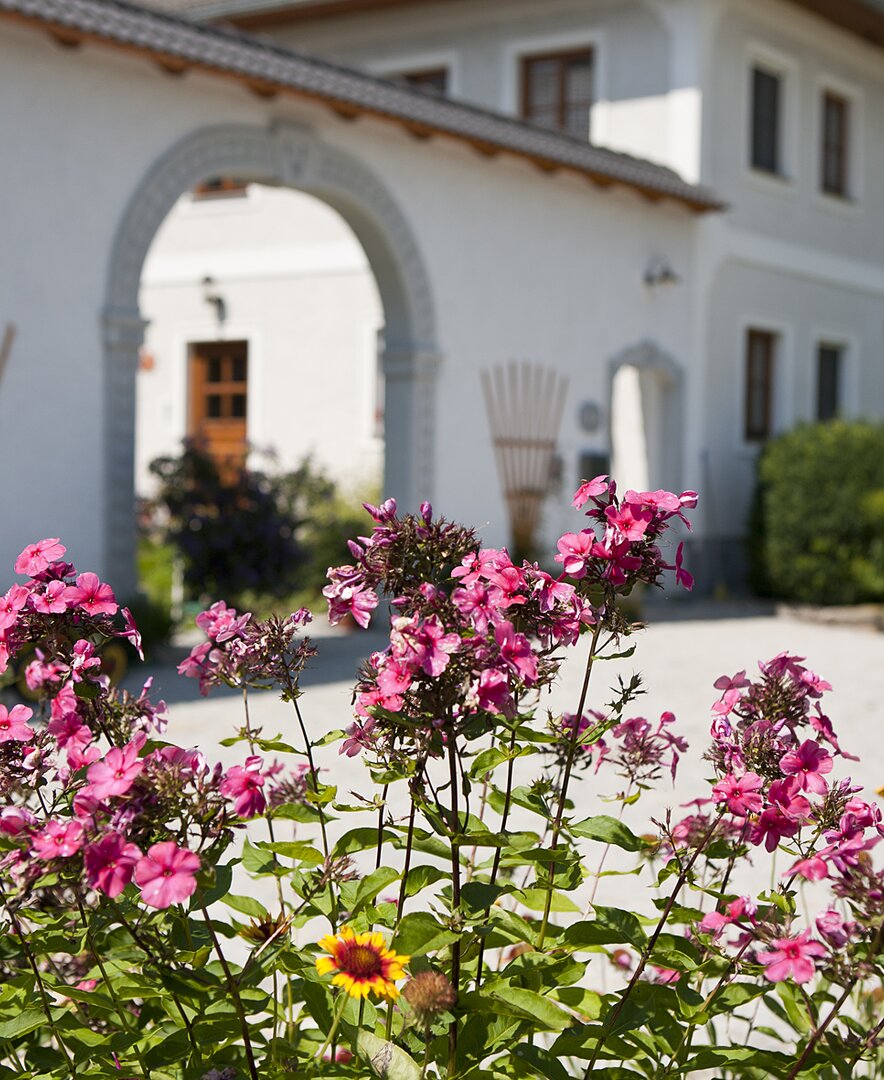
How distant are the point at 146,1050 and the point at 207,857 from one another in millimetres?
460

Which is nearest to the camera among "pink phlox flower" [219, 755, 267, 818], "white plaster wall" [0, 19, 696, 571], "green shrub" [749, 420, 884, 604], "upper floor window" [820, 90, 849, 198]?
"pink phlox flower" [219, 755, 267, 818]

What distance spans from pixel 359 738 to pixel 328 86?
9.02 metres

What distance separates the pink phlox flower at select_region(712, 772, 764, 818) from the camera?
184 centimetres

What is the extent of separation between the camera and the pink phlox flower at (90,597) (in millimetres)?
1931

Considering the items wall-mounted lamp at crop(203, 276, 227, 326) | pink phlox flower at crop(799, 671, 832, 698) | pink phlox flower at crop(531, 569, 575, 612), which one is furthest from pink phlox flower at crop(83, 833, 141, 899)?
wall-mounted lamp at crop(203, 276, 227, 326)

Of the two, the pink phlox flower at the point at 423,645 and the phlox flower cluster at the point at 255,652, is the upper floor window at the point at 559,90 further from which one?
the pink phlox flower at the point at 423,645

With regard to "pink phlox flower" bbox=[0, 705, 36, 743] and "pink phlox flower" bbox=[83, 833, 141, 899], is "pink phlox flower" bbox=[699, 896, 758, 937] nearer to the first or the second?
"pink phlox flower" bbox=[83, 833, 141, 899]

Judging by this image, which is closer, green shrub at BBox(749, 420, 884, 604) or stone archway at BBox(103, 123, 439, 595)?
stone archway at BBox(103, 123, 439, 595)

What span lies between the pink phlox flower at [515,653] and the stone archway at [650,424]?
42.0 ft

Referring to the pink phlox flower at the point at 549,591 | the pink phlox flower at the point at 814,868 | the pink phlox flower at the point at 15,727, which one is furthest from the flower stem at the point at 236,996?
the pink phlox flower at the point at 814,868

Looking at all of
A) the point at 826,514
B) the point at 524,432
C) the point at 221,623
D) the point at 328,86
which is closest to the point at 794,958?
the point at 221,623

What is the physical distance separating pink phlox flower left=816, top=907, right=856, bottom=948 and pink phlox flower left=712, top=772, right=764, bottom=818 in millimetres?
152

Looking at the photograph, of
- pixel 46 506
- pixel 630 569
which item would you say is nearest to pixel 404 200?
pixel 46 506

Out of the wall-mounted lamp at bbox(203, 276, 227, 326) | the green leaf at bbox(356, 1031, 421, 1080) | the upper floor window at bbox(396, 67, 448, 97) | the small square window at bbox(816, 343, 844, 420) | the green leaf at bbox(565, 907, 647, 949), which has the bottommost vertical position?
the green leaf at bbox(356, 1031, 421, 1080)
